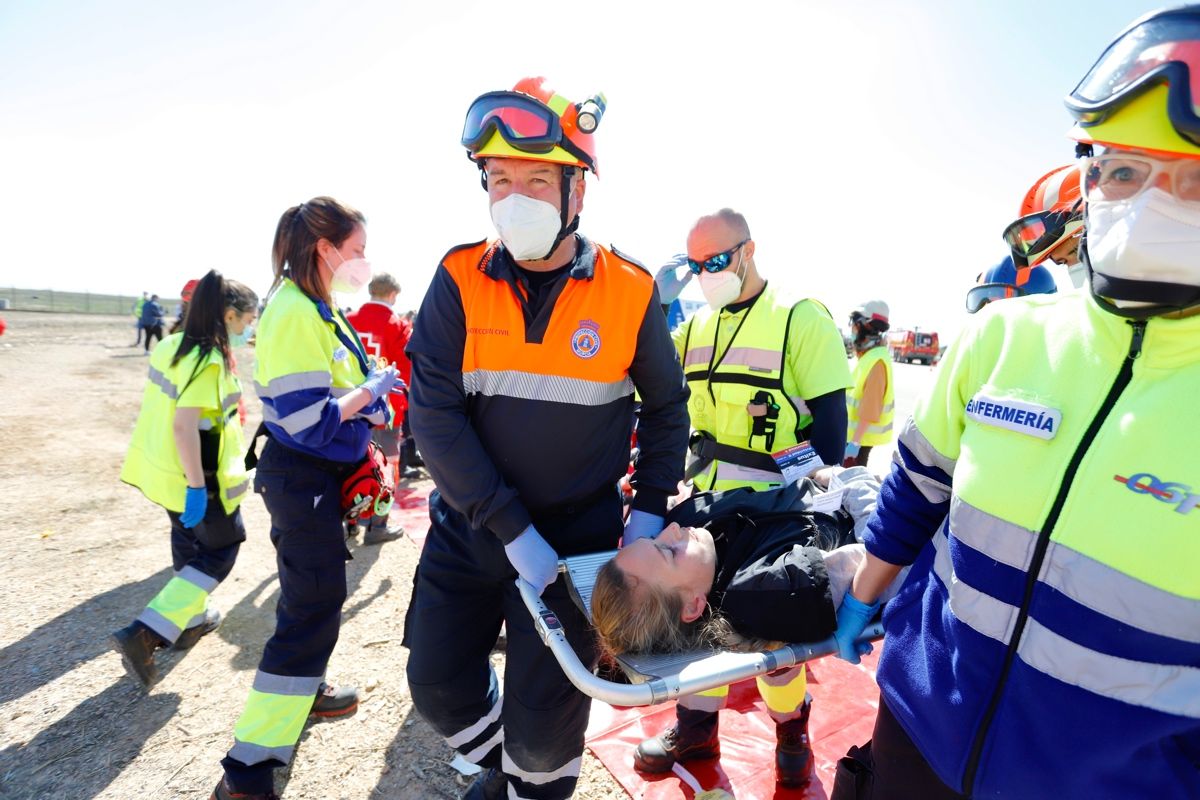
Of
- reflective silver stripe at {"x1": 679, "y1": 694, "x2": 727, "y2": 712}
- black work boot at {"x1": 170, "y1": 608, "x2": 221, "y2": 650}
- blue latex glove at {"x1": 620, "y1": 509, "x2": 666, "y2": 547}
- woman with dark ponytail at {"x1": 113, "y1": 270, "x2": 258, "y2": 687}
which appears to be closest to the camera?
blue latex glove at {"x1": 620, "y1": 509, "x2": 666, "y2": 547}

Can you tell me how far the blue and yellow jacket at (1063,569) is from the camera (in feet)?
3.56

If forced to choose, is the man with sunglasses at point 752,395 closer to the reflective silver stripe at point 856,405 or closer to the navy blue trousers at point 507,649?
the navy blue trousers at point 507,649

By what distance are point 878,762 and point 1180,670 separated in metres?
0.78

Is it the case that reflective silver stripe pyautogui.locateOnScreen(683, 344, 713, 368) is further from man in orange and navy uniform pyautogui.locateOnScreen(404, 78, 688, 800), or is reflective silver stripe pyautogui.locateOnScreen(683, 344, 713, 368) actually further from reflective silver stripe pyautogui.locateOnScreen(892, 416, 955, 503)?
reflective silver stripe pyautogui.locateOnScreen(892, 416, 955, 503)

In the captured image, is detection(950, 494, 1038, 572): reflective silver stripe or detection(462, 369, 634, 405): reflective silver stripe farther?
detection(462, 369, 634, 405): reflective silver stripe

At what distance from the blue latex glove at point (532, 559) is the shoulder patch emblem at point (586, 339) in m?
0.68

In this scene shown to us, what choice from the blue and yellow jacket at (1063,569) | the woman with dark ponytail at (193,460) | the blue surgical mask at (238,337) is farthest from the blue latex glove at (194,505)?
the blue and yellow jacket at (1063,569)

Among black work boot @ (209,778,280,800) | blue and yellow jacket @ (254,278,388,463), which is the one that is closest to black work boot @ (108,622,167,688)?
black work boot @ (209,778,280,800)

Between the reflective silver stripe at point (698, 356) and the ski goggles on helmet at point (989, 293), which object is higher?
the ski goggles on helmet at point (989, 293)

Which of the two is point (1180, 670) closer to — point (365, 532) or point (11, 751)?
point (11, 751)

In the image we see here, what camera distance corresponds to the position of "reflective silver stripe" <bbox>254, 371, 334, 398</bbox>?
104 inches

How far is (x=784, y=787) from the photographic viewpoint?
2832 mm

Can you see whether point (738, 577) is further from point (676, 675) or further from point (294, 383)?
point (294, 383)

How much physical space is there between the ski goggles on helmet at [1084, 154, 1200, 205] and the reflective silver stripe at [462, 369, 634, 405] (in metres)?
1.49
